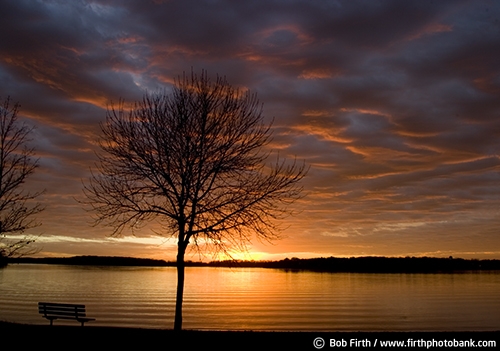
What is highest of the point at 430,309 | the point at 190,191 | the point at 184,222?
the point at 190,191

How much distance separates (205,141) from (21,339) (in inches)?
354

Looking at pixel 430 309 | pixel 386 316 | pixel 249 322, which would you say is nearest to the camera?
pixel 249 322

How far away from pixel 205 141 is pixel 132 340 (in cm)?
721

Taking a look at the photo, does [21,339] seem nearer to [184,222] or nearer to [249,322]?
[184,222]

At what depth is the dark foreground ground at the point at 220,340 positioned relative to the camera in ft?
45.5

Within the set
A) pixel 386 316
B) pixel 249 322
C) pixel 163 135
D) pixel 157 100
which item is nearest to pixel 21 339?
pixel 163 135

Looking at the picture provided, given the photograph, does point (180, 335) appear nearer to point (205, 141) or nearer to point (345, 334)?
point (345, 334)

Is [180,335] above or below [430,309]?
above

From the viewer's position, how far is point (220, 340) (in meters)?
14.7

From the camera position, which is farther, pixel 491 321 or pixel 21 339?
pixel 491 321

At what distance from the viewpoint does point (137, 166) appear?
54.9 feet

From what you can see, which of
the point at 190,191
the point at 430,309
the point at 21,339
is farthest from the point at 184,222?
the point at 430,309

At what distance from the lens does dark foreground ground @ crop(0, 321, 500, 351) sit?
13.9 meters

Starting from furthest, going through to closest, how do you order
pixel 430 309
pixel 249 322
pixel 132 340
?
pixel 430 309 → pixel 249 322 → pixel 132 340
